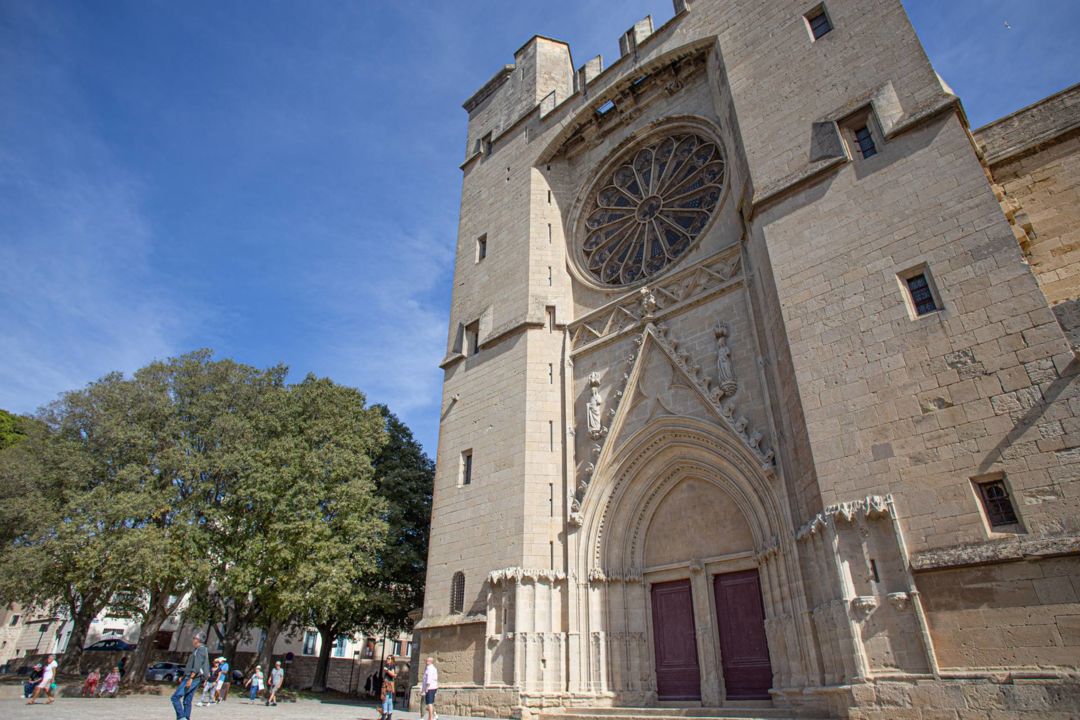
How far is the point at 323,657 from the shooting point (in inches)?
790

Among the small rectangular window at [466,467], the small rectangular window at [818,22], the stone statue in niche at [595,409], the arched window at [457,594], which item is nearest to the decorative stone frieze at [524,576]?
the arched window at [457,594]

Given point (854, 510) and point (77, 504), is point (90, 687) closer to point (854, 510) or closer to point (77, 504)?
point (77, 504)

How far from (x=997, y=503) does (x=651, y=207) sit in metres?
10.2

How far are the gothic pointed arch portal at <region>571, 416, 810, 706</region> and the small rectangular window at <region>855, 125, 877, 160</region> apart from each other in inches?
200

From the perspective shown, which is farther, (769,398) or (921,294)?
(769,398)

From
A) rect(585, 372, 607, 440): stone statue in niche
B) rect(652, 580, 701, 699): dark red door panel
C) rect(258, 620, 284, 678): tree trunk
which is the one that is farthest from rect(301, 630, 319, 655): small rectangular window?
rect(652, 580, 701, 699): dark red door panel

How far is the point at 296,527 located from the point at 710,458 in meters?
9.98

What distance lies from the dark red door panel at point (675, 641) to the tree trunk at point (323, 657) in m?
12.3

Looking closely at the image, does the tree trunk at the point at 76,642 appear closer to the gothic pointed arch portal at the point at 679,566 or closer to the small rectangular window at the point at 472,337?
the small rectangular window at the point at 472,337

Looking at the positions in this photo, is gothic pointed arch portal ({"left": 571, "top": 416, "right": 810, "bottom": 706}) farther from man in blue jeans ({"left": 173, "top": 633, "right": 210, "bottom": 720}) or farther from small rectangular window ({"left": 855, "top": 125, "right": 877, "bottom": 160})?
man in blue jeans ({"left": 173, "top": 633, "right": 210, "bottom": 720})

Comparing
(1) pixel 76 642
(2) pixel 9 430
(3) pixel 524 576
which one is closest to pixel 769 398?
(3) pixel 524 576

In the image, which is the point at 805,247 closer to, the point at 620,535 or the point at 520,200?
the point at 620,535

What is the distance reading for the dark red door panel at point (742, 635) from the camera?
9.90 meters

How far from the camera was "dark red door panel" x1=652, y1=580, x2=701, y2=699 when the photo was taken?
10758 millimetres
